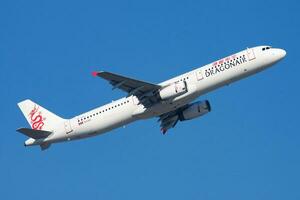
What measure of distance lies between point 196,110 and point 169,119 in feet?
11.5

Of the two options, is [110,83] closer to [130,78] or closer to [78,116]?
[130,78]

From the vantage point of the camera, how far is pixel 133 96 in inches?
2854

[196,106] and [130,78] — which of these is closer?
[130,78]

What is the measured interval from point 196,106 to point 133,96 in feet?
25.6

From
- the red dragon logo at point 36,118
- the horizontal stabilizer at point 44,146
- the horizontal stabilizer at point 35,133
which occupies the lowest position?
the horizontal stabilizer at point 44,146

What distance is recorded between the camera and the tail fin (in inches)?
3027

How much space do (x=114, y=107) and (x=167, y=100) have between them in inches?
231

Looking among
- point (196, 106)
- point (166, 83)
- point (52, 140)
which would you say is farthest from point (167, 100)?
point (52, 140)

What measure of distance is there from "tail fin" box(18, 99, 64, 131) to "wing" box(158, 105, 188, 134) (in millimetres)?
10913

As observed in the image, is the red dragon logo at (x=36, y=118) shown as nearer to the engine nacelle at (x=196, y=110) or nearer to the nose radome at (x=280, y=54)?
the engine nacelle at (x=196, y=110)

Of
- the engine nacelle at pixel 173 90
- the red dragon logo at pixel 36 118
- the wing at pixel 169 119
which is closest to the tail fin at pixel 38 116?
the red dragon logo at pixel 36 118

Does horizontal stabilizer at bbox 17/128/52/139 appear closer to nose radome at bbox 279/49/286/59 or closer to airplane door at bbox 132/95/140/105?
airplane door at bbox 132/95/140/105

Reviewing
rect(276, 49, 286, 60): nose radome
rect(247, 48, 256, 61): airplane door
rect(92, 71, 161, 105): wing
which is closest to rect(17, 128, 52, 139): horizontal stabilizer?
rect(92, 71, 161, 105): wing

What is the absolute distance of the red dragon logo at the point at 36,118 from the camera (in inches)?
3076
